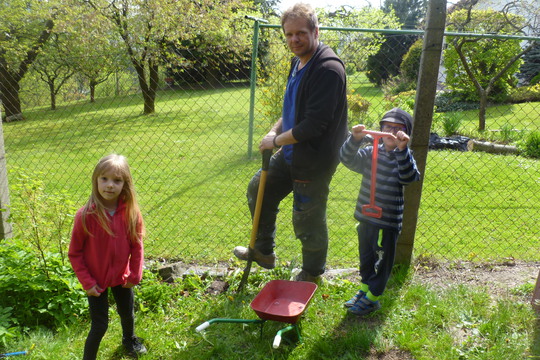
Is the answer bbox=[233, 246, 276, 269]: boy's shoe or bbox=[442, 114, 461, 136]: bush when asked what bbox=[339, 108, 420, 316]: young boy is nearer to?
bbox=[233, 246, 276, 269]: boy's shoe

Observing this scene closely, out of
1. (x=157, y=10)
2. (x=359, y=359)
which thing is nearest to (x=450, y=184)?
(x=359, y=359)

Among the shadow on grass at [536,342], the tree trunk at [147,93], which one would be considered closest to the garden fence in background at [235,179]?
the tree trunk at [147,93]

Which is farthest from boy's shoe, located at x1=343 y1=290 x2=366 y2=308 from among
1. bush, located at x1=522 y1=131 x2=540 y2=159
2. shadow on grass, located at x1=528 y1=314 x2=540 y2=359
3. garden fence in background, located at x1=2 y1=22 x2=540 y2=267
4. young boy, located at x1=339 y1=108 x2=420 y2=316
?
bush, located at x1=522 y1=131 x2=540 y2=159

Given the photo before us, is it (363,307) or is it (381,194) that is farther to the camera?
(363,307)

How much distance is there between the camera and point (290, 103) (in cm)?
296

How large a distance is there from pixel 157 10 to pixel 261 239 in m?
10.6

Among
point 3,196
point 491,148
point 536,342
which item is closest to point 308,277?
point 536,342

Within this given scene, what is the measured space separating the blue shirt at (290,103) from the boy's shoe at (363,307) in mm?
1037

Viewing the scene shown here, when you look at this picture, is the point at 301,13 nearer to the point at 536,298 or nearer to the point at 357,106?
the point at 536,298

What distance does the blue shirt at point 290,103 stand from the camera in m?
2.86

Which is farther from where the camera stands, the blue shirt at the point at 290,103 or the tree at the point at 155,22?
the tree at the point at 155,22

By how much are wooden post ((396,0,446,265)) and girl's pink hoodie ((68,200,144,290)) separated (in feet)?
6.46

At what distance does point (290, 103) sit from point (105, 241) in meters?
1.42

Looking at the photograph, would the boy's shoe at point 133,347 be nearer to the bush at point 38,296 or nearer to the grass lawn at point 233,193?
the bush at point 38,296
